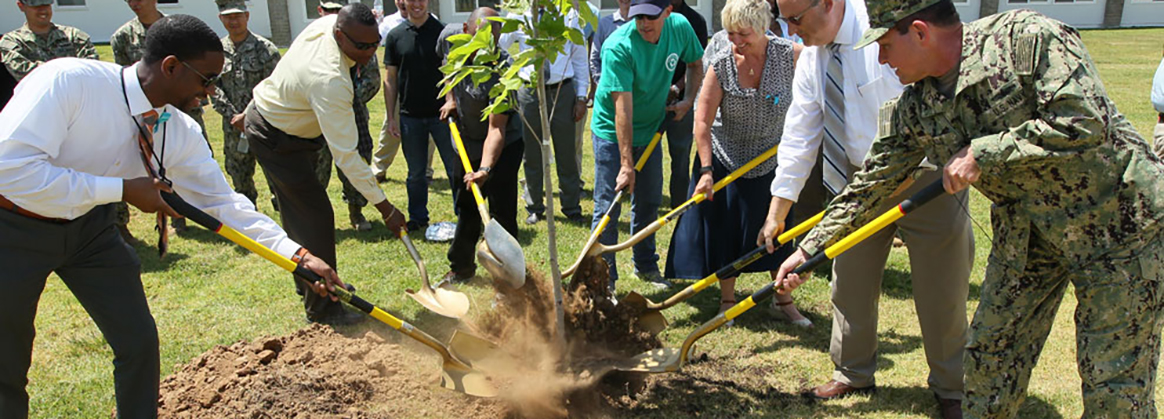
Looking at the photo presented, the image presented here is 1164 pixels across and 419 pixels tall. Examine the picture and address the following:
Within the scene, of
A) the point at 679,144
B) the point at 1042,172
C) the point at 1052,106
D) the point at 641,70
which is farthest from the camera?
the point at 679,144

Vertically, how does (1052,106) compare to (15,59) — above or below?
above

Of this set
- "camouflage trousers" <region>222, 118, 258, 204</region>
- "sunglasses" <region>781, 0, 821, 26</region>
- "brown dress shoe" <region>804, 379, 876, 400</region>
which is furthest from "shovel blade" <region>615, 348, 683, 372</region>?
"camouflage trousers" <region>222, 118, 258, 204</region>

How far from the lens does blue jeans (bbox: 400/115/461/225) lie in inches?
273

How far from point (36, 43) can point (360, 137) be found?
3.05 metres

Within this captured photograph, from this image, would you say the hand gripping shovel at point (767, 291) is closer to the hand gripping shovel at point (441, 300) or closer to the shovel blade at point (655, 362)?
the shovel blade at point (655, 362)

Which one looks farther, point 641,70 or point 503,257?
point 641,70

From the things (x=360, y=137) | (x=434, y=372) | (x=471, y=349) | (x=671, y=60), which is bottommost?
(x=434, y=372)

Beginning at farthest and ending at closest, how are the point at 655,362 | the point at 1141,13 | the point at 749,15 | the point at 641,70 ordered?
the point at 1141,13 < the point at 641,70 < the point at 749,15 < the point at 655,362

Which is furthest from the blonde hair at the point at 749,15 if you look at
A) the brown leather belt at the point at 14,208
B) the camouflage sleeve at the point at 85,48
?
the camouflage sleeve at the point at 85,48

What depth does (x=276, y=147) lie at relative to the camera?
4750 millimetres

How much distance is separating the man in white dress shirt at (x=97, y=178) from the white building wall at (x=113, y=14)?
2167cm

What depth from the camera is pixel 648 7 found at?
4.94 meters

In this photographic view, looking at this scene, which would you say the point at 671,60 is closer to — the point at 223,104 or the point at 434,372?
the point at 434,372

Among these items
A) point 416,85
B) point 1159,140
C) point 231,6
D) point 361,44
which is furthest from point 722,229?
point 231,6
